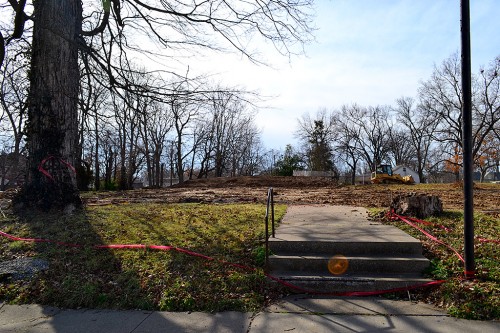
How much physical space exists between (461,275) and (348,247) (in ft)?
4.59

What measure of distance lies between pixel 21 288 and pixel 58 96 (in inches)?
177

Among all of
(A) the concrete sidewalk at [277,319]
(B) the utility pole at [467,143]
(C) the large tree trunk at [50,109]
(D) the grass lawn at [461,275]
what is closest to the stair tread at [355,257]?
(D) the grass lawn at [461,275]

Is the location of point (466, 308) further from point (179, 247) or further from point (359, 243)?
point (179, 247)

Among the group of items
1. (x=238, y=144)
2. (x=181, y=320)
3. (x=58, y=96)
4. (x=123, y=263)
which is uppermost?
(x=238, y=144)

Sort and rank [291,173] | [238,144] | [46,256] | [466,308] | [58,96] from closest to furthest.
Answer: [466,308], [46,256], [58,96], [291,173], [238,144]

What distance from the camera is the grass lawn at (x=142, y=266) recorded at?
4391mm

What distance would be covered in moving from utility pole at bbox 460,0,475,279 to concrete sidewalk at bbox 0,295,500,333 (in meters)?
0.90

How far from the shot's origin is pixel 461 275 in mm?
4559

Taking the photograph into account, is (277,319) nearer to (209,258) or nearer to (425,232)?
(209,258)

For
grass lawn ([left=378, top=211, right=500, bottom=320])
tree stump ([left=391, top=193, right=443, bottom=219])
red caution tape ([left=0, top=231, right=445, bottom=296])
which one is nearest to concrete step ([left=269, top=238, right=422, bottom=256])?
grass lawn ([left=378, top=211, right=500, bottom=320])

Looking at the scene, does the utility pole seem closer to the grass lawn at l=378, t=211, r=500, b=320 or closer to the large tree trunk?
the grass lawn at l=378, t=211, r=500, b=320

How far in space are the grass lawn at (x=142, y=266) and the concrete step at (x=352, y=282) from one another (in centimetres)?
35

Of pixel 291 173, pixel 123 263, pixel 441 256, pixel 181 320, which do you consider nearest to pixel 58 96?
pixel 123 263

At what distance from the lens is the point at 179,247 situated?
573cm
